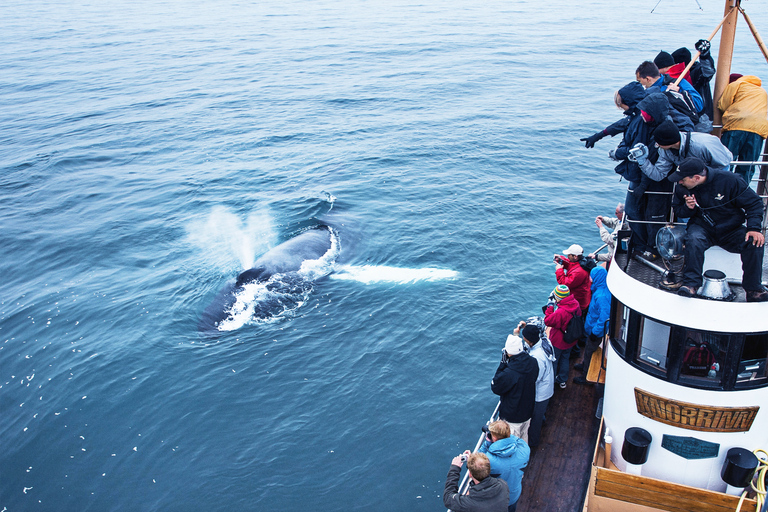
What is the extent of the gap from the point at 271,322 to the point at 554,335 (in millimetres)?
11193

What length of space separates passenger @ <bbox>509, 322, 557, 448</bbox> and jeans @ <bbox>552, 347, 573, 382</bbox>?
143 cm

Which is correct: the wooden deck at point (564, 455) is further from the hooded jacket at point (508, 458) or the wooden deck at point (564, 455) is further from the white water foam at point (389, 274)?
the white water foam at point (389, 274)

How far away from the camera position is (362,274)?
75.8 ft

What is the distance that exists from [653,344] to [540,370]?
2.06 meters

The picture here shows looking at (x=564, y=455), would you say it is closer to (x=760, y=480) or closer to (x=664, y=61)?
(x=760, y=480)

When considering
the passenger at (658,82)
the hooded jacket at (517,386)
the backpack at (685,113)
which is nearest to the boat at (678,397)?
the passenger at (658,82)

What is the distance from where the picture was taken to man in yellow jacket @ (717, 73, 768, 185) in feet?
33.6

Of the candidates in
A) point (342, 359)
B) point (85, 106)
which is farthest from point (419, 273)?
point (85, 106)

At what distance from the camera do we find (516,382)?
9.67m

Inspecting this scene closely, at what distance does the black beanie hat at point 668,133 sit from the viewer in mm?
8680

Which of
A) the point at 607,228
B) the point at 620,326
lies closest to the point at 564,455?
the point at 620,326

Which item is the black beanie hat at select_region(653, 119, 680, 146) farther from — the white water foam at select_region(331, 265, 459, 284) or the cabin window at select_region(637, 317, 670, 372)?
the white water foam at select_region(331, 265, 459, 284)

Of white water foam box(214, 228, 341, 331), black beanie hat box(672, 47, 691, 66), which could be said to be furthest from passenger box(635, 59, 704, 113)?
white water foam box(214, 228, 341, 331)

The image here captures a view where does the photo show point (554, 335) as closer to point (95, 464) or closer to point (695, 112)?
point (695, 112)
